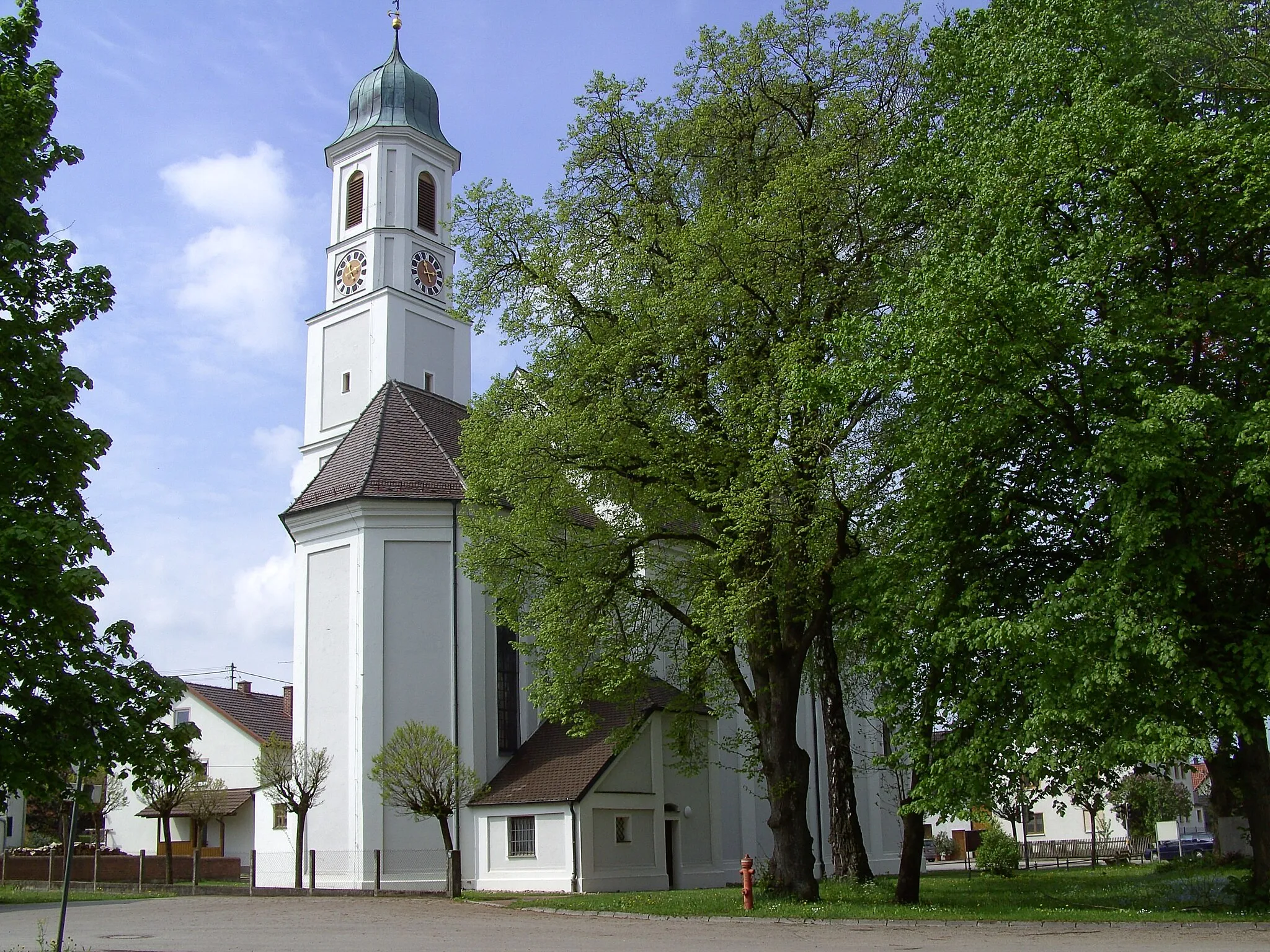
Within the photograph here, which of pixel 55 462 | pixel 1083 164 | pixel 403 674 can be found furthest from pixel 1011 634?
pixel 403 674

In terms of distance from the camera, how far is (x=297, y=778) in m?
28.6

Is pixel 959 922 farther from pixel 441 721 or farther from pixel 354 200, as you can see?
pixel 354 200

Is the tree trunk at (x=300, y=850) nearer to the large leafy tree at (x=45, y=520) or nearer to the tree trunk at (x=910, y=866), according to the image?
the tree trunk at (x=910, y=866)

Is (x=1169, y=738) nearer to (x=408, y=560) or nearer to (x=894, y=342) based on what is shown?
(x=894, y=342)

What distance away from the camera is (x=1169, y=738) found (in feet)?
48.8

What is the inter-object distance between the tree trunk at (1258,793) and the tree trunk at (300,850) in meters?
21.4

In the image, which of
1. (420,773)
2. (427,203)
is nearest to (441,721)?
(420,773)

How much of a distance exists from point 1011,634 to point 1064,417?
356 cm

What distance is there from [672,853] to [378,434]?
1507 cm

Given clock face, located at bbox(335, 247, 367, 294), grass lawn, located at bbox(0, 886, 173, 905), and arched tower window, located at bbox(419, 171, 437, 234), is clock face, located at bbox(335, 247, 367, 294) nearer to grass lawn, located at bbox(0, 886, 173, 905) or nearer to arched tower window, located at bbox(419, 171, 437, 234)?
arched tower window, located at bbox(419, 171, 437, 234)

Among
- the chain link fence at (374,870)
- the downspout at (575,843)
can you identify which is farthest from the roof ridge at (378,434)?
the downspout at (575,843)

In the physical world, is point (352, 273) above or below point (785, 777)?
above

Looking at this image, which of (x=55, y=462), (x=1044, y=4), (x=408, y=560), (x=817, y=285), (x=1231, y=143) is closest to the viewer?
(x=55, y=462)

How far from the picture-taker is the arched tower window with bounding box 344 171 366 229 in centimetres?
4066
